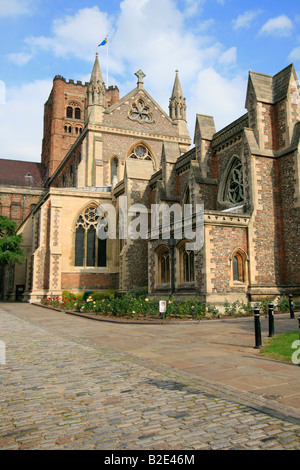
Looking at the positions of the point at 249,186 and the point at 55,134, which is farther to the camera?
the point at 55,134

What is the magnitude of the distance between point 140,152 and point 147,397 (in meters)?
31.8

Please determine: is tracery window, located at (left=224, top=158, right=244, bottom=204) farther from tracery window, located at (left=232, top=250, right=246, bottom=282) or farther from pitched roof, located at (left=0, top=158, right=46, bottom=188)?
pitched roof, located at (left=0, top=158, right=46, bottom=188)

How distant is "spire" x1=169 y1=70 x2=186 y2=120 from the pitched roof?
26020mm

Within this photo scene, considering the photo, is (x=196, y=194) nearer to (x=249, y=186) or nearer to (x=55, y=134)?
(x=249, y=186)

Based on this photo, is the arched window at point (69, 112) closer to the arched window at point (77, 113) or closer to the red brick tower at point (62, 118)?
the red brick tower at point (62, 118)

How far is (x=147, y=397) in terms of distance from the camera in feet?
15.5

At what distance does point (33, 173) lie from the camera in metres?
57.7

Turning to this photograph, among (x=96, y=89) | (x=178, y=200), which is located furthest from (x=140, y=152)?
(x=178, y=200)

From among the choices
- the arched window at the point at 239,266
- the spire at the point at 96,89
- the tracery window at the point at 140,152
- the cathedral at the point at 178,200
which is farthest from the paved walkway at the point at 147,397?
the spire at the point at 96,89

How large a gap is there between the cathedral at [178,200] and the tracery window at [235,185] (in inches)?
2.4

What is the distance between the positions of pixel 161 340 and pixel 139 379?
3636 millimetres

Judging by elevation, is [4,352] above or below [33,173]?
below

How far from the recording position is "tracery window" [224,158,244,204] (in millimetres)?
19264
